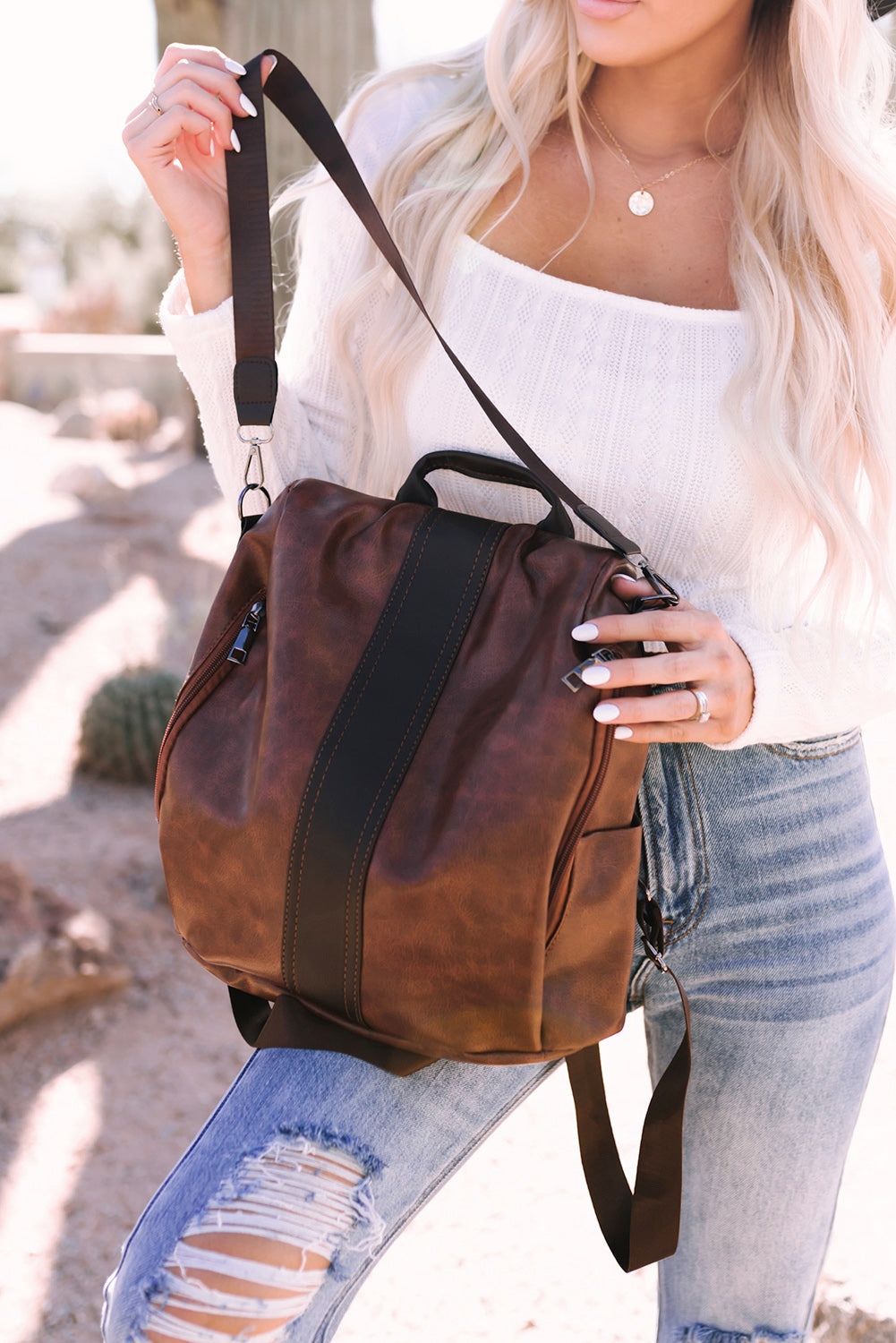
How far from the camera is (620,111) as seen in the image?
1.57 meters

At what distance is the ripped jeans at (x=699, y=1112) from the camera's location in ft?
3.52

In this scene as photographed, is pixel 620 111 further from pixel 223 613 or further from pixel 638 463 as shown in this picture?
pixel 223 613

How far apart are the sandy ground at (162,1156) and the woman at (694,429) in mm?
905

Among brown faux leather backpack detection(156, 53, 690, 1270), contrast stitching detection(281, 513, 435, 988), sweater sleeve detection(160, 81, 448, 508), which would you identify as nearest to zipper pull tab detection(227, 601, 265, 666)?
brown faux leather backpack detection(156, 53, 690, 1270)

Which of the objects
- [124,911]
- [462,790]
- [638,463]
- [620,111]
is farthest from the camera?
[124,911]

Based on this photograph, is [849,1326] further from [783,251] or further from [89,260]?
[89,260]

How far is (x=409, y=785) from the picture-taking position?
42.5 inches

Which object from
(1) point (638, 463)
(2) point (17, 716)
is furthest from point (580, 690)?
(2) point (17, 716)

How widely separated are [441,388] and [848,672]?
613mm

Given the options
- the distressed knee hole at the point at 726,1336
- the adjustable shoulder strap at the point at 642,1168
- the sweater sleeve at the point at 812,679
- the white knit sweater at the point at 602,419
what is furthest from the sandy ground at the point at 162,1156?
the white knit sweater at the point at 602,419

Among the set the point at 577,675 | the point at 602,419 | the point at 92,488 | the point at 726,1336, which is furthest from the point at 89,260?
the point at 726,1336

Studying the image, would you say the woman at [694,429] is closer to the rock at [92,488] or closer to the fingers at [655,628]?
the fingers at [655,628]

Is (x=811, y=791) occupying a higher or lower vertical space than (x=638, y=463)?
lower

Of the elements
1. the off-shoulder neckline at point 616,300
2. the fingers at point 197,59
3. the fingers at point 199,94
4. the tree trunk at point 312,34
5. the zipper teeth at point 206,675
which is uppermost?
the tree trunk at point 312,34
